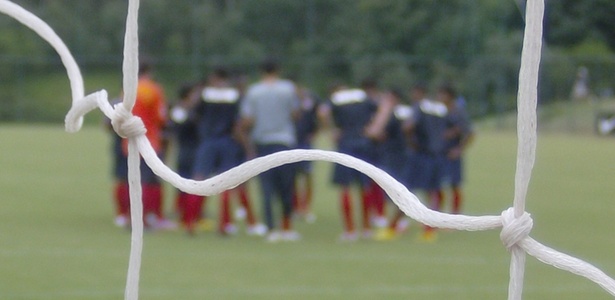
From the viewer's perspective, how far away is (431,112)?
30.6 feet

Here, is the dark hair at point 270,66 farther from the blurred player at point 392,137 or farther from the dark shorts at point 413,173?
the dark shorts at point 413,173

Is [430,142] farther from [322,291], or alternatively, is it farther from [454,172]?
[322,291]

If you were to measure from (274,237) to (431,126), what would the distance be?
1.74m

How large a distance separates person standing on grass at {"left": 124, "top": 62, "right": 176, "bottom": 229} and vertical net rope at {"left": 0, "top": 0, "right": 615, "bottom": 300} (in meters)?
6.25

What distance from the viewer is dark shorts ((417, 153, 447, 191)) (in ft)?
31.1

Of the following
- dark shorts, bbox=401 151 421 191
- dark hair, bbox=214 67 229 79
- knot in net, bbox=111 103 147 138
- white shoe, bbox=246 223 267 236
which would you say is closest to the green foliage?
dark shorts, bbox=401 151 421 191

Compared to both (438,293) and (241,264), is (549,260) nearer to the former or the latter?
(438,293)

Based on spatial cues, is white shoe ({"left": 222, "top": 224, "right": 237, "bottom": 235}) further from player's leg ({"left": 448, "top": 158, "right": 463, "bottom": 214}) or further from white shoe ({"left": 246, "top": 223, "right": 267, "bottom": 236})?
player's leg ({"left": 448, "top": 158, "right": 463, "bottom": 214})

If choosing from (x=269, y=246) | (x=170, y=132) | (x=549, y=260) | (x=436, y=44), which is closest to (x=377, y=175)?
(x=549, y=260)

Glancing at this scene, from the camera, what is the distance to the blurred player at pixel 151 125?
870 centimetres

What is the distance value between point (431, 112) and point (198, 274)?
3134 mm

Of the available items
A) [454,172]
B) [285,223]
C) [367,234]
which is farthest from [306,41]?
[285,223]

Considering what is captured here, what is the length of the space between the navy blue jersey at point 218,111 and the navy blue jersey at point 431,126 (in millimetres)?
1656

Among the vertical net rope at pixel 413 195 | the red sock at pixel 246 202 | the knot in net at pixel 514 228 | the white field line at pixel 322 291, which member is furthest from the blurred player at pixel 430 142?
the knot in net at pixel 514 228
